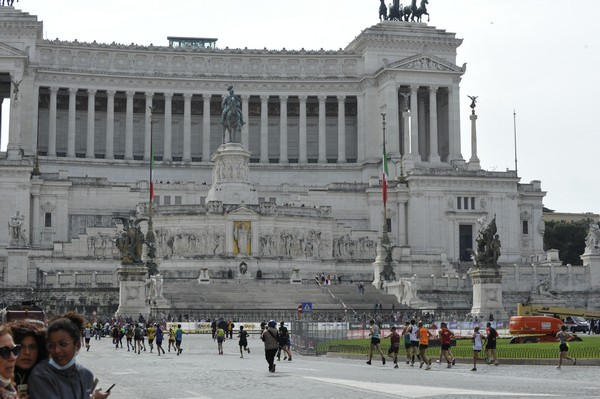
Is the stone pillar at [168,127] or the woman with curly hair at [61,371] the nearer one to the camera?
the woman with curly hair at [61,371]

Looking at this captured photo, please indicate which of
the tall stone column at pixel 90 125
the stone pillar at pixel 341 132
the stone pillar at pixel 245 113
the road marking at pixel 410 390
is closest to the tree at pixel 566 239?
the stone pillar at pixel 341 132

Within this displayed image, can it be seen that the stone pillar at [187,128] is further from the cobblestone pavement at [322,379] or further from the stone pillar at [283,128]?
the cobblestone pavement at [322,379]

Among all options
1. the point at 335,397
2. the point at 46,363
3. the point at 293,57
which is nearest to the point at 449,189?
the point at 293,57

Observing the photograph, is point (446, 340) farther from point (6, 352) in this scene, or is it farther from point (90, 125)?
point (90, 125)

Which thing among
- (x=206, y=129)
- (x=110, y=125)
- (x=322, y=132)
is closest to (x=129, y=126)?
(x=110, y=125)

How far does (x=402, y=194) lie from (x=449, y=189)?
484 cm

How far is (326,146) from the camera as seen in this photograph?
131750 mm

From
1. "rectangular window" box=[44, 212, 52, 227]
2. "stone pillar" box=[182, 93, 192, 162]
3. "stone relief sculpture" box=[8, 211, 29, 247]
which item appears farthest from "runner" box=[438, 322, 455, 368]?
"stone pillar" box=[182, 93, 192, 162]

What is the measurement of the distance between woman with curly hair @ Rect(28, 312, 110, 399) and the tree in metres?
131

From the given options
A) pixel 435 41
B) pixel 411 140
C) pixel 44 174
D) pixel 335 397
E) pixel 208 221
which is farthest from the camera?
pixel 435 41

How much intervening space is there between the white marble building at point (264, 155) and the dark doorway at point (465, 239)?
0.55 feet

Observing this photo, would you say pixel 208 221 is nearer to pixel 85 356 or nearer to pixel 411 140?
pixel 411 140

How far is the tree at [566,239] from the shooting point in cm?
13838

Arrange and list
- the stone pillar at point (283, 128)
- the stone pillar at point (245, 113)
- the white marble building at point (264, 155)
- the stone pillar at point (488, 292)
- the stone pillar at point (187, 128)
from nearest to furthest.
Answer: the stone pillar at point (488, 292) < the white marble building at point (264, 155) < the stone pillar at point (187, 128) < the stone pillar at point (283, 128) < the stone pillar at point (245, 113)
